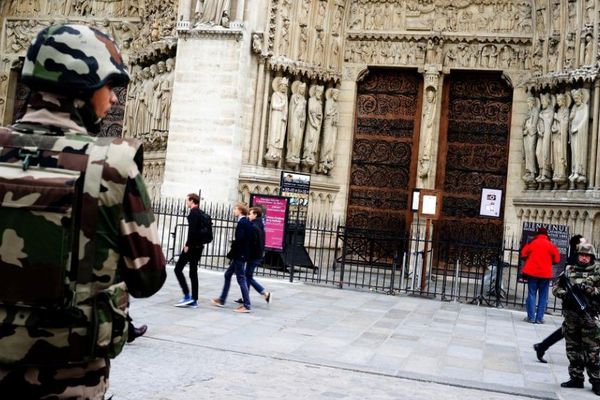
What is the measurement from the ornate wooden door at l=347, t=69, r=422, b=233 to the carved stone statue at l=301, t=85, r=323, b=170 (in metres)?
1.40

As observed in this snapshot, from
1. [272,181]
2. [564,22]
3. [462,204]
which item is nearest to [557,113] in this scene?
[564,22]

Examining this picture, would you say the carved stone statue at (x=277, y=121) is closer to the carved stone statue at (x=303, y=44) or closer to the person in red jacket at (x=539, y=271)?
the carved stone statue at (x=303, y=44)

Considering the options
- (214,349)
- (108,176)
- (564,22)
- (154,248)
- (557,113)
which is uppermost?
(564,22)

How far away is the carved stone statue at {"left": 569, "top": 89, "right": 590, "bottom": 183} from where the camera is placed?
14.8 meters

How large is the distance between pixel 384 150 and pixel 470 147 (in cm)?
218

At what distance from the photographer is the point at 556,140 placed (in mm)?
15430

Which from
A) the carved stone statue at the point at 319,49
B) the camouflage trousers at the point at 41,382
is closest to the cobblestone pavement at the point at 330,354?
the camouflage trousers at the point at 41,382

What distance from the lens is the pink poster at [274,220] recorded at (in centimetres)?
1400

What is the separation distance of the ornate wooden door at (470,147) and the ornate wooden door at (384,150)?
82cm

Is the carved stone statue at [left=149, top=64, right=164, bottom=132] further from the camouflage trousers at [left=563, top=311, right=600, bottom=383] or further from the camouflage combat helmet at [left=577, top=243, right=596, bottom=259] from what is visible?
the camouflage trousers at [left=563, top=311, right=600, bottom=383]

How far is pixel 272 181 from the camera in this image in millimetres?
16094

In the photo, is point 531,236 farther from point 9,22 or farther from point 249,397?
point 9,22

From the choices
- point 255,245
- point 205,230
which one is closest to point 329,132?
point 255,245

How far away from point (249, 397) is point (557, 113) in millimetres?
12599
